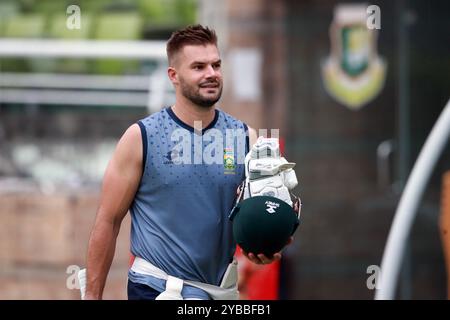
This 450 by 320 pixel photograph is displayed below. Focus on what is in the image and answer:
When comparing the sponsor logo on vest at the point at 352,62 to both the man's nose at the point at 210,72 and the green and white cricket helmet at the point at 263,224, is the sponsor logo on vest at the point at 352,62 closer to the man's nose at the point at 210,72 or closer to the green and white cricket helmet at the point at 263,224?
the man's nose at the point at 210,72

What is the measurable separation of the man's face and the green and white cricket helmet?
54cm

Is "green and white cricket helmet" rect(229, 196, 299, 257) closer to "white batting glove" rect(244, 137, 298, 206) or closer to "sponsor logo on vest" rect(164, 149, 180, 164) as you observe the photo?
"white batting glove" rect(244, 137, 298, 206)

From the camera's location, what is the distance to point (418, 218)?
8836 millimetres

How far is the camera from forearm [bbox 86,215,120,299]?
5531 mm

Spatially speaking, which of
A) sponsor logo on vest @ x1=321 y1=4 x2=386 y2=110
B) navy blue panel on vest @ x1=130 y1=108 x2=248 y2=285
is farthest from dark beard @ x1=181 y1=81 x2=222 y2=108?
sponsor logo on vest @ x1=321 y1=4 x2=386 y2=110

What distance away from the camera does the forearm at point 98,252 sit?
18.1 feet

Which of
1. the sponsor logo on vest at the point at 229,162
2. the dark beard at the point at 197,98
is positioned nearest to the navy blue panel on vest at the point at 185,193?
the sponsor logo on vest at the point at 229,162

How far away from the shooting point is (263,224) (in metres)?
5.18

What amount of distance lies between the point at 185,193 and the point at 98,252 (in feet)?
1.61

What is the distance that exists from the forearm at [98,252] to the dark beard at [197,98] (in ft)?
2.23

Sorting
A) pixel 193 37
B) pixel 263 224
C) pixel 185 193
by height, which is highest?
pixel 193 37

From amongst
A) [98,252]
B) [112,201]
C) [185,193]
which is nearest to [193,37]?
[185,193]

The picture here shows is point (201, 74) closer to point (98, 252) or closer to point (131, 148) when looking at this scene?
point (131, 148)
